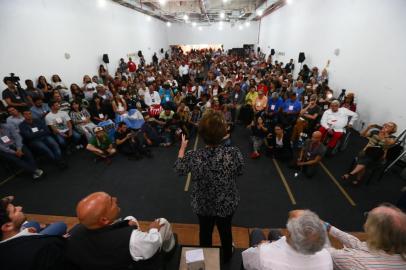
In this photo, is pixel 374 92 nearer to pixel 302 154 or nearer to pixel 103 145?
pixel 302 154

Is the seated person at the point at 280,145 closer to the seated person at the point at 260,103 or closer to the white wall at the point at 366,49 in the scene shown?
the seated person at the point at 260,103

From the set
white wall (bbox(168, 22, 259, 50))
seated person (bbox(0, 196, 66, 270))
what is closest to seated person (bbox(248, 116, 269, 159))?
seated person (bbox(0, 196, 66, 270))

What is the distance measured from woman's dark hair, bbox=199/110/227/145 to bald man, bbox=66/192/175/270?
2.60ft

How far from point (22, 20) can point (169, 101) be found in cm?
456

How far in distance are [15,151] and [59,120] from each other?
1091 millimetres

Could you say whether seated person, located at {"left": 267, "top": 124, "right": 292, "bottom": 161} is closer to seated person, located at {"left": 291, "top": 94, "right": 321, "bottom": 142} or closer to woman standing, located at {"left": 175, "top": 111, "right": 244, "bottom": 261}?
seated person, located at {"left": 291, "top": 94, "right": 321, "bottom": 142}

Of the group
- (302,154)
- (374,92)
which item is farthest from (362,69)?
(302,154)

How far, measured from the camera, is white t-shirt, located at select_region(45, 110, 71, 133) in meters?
4.54

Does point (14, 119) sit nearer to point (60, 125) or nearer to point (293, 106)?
point (60, 125)

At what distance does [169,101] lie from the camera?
245 inches

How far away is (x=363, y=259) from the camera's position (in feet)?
4.19

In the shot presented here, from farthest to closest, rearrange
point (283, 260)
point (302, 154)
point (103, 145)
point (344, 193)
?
point (103, 145) → point (302, 154) → point (344, 193) → point (283, 260)

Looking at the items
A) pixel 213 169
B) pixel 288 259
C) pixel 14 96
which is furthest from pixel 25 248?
pixel 14 96

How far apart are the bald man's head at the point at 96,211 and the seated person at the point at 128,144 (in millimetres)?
3367
